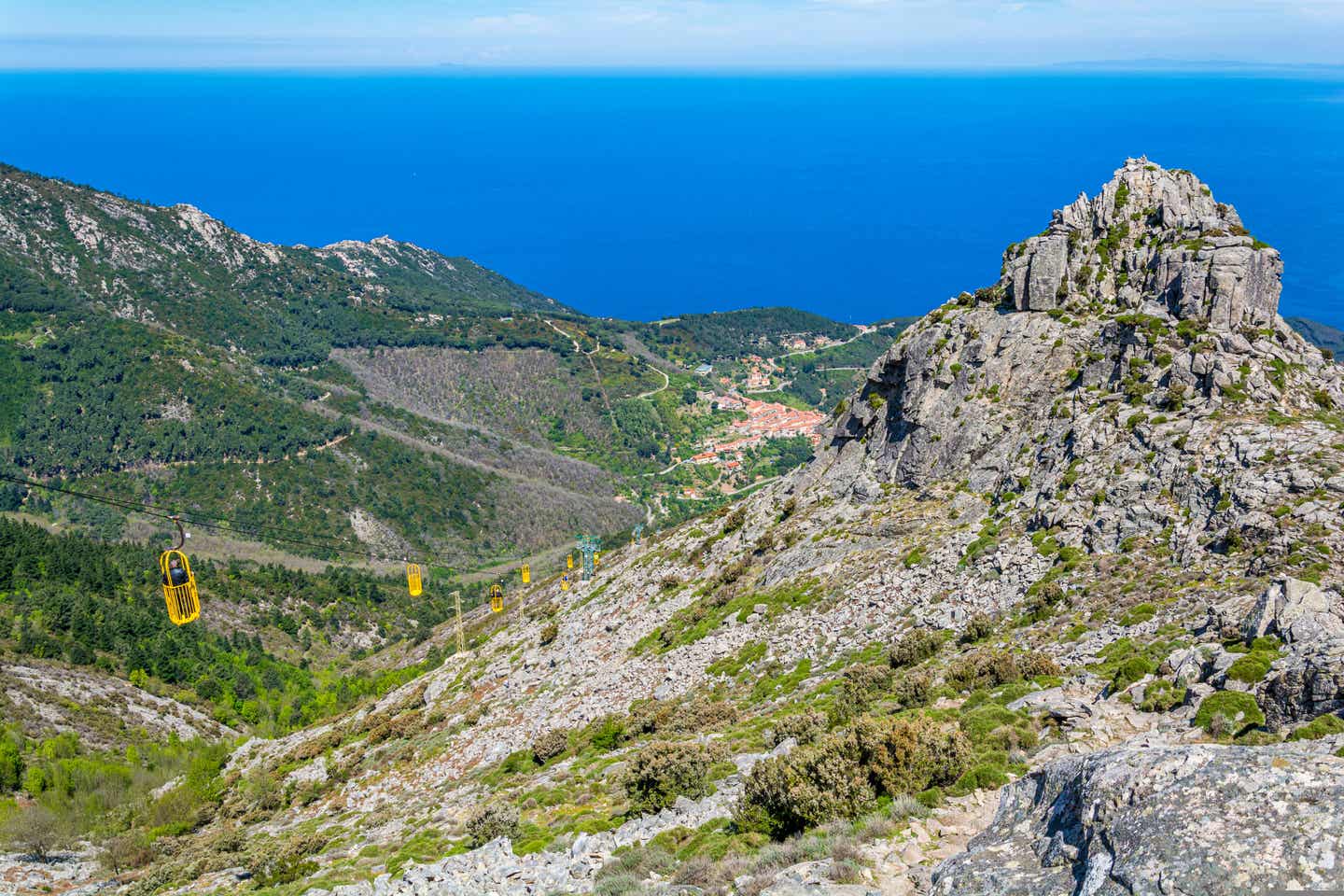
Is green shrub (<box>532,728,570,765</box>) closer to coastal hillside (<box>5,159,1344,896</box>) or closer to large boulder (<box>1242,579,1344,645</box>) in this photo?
coastal hillside (<box>5,159,1344,896</box>)

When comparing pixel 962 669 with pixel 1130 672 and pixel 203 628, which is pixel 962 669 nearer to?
pixel 1130 672

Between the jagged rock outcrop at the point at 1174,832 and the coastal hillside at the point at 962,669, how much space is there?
44 millimetres

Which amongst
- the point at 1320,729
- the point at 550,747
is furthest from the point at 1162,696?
the point at 550,747

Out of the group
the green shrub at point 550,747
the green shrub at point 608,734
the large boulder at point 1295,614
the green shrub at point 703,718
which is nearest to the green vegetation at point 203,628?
the green shrub at point 550,747

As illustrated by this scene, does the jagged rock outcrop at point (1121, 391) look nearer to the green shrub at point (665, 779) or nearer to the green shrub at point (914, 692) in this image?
the green shrub at point (914, 692)

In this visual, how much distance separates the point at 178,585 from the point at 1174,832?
3410 centimetres

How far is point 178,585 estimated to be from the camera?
33344 mm

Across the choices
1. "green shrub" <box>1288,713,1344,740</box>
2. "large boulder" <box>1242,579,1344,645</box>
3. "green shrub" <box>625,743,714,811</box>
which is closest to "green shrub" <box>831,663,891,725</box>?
"green shrub" <box>625,743,714,811</box>

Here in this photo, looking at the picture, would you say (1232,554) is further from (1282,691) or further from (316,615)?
(316,615)

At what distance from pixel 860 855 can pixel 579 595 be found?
1724 inches

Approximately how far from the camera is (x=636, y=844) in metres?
19.3

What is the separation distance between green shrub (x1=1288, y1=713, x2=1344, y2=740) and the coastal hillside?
0.12m

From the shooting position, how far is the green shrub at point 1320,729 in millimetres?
14719

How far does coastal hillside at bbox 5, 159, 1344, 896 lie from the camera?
13.4 m
